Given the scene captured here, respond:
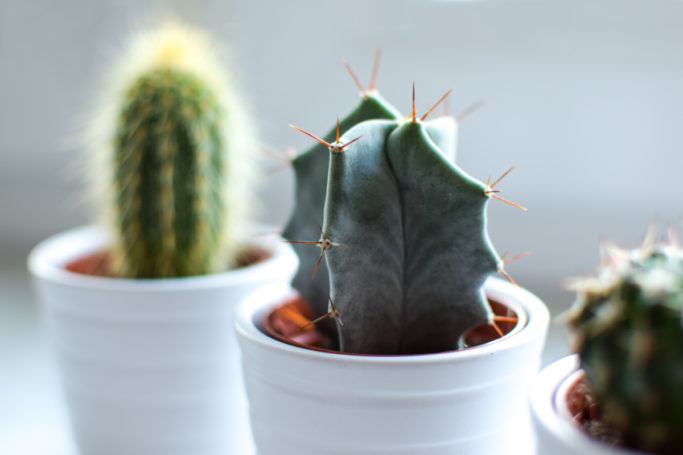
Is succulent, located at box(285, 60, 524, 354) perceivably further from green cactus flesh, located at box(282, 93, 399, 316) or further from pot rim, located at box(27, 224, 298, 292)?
pot rim, located at box(27, 224, 298, 292)

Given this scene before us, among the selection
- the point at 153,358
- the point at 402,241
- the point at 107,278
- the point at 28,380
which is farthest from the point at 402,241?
the point at 28,380

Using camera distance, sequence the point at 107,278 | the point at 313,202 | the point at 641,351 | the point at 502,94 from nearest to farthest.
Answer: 1. the point at 641,351
2. the point at 313,202
3. the point at 107,278
4. the point at 502,94

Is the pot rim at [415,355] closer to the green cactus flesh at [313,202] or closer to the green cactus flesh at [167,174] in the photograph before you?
the green cactus flesh at [313,202]

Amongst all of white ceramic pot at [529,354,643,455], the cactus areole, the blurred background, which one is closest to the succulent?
the cactus areole

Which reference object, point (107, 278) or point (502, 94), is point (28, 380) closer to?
point (107, 278)

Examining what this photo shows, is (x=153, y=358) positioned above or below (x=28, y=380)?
above

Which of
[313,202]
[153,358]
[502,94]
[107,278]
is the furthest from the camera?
[502,94]
